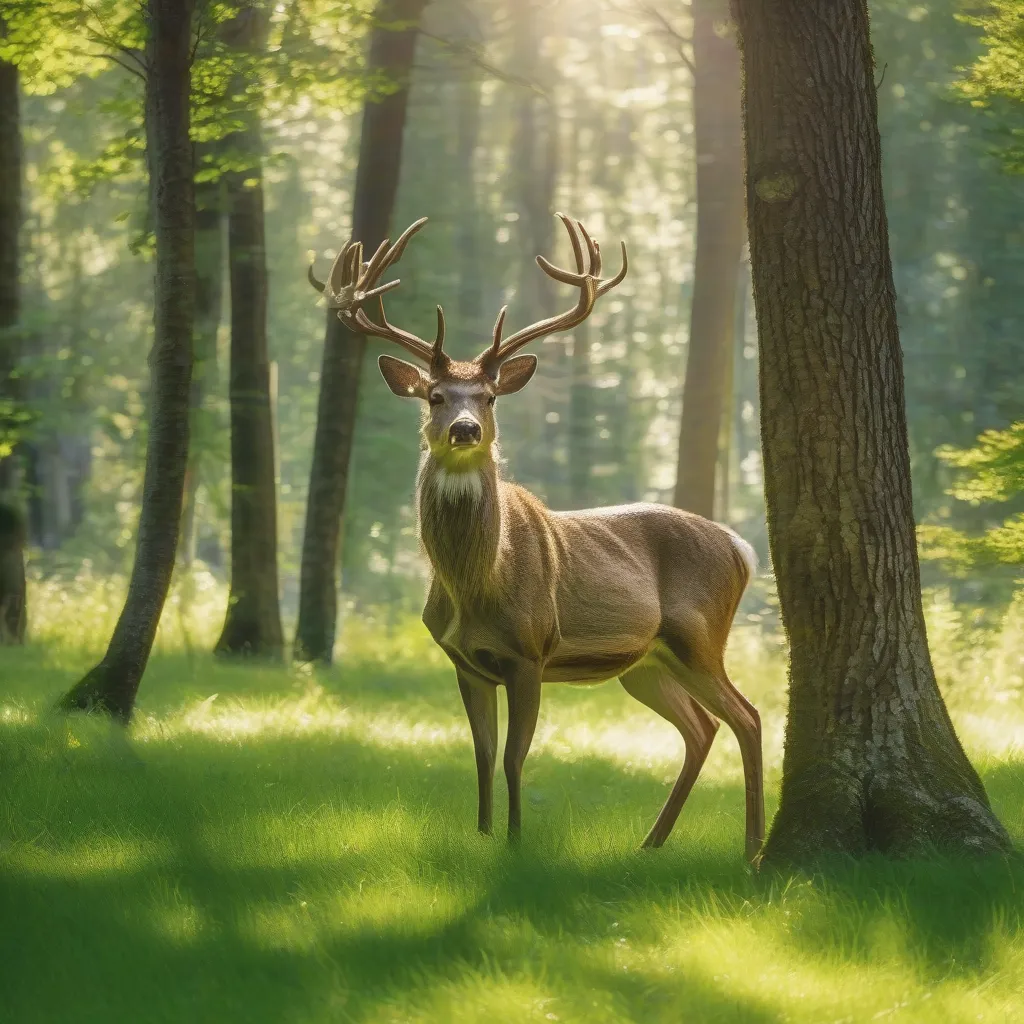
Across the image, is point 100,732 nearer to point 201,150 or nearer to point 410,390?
point 410,390

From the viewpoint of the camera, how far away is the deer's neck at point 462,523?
24.3 feet

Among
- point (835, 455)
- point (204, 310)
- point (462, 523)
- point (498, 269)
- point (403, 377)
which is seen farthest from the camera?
point (498, 269)

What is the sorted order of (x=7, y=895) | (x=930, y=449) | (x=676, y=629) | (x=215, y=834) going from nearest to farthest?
(x=7, y=895) → (x=215, y=834) → (x=676, y=629) → (x=930, y=449)

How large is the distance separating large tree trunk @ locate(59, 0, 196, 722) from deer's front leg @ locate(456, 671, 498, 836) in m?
3.18

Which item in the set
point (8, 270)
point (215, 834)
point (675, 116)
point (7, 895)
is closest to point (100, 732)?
point (215, 834)

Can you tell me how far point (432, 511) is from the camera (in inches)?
299

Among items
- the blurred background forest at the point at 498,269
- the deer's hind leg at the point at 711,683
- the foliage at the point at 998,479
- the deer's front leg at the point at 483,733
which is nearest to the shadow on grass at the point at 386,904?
the deer's front leg at the point at 483,733

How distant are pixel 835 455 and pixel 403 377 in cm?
263

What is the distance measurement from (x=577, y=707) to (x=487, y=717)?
5656 millimetres

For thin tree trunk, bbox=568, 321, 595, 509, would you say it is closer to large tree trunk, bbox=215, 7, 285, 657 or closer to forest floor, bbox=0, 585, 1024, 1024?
large tree trunk, bbox=215, 7, 285, 657

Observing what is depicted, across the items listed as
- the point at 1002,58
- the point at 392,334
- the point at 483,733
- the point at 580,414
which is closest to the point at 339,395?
the point at 392,334

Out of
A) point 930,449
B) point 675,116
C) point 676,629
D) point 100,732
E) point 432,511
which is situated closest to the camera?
point 432,511

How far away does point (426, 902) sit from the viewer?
5750 millimetres

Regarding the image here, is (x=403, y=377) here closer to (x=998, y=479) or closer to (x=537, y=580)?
(x=537, y=580)
